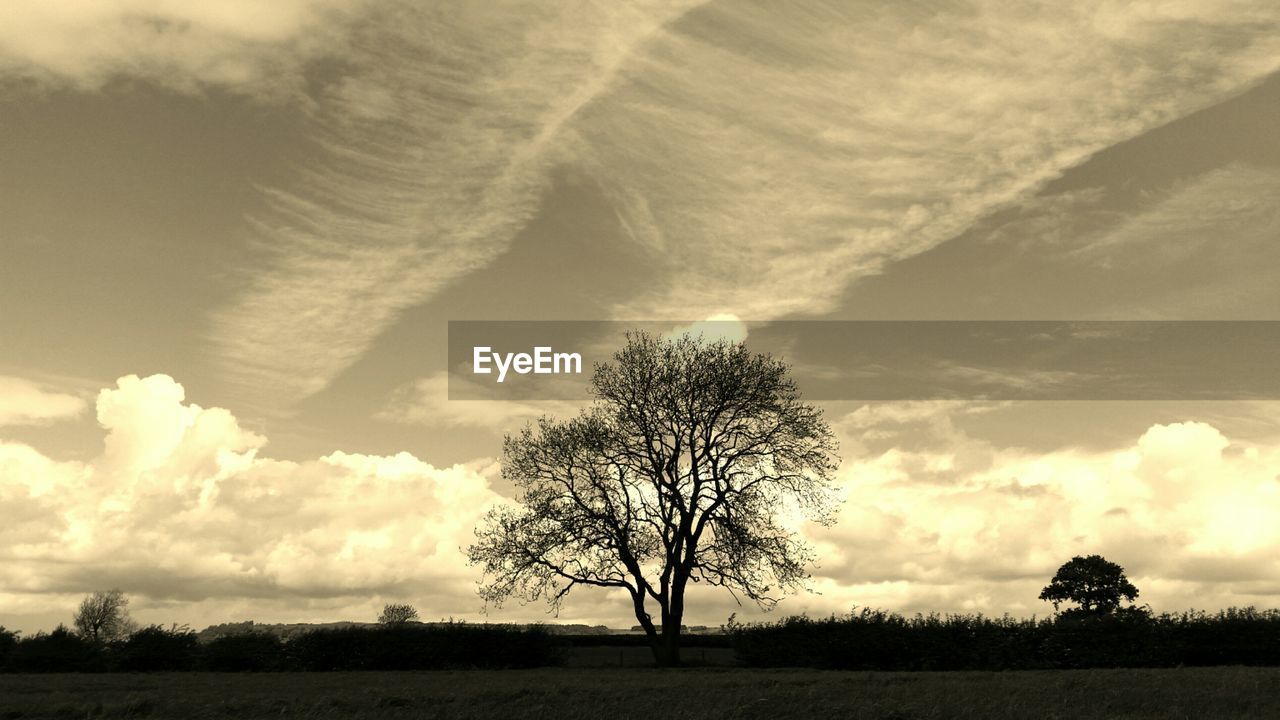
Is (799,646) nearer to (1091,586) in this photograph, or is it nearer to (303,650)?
(303,650)

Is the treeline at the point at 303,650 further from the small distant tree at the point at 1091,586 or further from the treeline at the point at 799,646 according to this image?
the small distant tree at the point at 1091,586

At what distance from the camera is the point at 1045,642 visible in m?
36.8

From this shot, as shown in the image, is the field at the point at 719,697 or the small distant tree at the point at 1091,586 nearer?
the field at the point at 719,697

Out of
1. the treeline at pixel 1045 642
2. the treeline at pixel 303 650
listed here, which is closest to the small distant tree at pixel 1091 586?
the treeline at pixel 1045 642

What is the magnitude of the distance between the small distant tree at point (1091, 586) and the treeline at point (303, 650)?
38.6m

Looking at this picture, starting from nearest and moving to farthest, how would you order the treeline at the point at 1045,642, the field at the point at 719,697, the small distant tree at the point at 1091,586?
the field at the point at 719,697, the treeline at the point at 1045,642, the small distant tree at the point at 1091,586

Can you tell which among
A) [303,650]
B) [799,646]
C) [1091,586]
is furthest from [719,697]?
[1091,586]

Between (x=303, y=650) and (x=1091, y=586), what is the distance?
48420 mm

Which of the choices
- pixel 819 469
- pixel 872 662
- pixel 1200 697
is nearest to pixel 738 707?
pixel 1200 697

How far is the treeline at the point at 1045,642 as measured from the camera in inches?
1419

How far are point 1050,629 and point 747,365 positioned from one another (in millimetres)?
16145

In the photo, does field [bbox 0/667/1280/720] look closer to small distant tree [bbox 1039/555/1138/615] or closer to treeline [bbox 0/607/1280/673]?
treeline [bbox 0/607/1280/673]

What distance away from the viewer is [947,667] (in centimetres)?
3741

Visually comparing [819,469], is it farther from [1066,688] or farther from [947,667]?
[1066,688]
